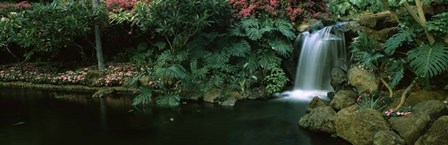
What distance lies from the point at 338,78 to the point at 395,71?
2.36m

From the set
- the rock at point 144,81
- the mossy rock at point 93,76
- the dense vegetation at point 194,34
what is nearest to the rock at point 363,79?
the dense vegetation at point 194,34

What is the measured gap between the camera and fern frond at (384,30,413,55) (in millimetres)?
7383

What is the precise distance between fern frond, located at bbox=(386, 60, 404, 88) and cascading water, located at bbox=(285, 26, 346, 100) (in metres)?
2.74

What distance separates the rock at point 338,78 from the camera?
32.6 ft

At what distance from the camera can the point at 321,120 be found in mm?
7398

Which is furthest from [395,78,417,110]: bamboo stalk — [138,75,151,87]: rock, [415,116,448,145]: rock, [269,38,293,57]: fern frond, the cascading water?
[138,75,151,87]: rock

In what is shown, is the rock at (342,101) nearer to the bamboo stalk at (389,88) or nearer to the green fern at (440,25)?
the bamboo stalk at (389,88)

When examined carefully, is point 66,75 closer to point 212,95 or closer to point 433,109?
point 212,95

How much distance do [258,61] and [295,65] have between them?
116 cm

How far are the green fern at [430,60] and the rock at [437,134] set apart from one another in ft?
3.74

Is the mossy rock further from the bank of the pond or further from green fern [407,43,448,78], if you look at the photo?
green fern [407,43,448,78]

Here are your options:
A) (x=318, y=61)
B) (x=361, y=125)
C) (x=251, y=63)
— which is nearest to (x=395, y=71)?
(x=361, y=125)

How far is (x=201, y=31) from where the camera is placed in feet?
38.3

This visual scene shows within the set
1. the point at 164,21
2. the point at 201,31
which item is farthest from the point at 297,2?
the point at 164,21
